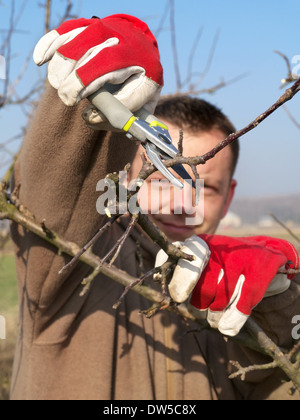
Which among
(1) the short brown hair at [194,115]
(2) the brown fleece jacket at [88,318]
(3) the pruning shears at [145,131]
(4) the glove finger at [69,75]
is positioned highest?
(4) the glove finger at [69,75]

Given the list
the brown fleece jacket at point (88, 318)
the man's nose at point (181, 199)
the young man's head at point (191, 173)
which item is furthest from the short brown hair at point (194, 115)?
the brown fleece jacket at point (88, 318)

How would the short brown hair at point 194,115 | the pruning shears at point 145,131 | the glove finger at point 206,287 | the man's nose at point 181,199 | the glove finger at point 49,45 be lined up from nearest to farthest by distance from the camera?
the pruning shears at point 145,131 < the glove finger at point 49,45 < the glove finger at point 206,287 < the man's nose at point 181,199 < the short brown hair at point 194,115

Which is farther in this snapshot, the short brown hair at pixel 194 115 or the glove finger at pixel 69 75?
the short brown hair at pixel 194 115

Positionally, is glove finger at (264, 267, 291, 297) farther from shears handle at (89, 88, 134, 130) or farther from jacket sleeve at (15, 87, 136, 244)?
shears handle at (89, 88, 134, 130)

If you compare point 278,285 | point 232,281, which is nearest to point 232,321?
point 232,281

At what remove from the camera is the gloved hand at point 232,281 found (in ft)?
3.48

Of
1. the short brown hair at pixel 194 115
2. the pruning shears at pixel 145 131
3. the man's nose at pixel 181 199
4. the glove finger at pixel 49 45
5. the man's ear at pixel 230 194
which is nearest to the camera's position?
the pruning shears at pixel 145 131

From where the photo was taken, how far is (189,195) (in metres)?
1.58

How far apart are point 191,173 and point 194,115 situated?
0.24 metres

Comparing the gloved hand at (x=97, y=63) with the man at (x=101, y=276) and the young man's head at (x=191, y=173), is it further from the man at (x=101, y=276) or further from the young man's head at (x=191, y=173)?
the young man's head at (x=191, y=173)

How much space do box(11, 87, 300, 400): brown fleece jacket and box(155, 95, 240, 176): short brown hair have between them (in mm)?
447

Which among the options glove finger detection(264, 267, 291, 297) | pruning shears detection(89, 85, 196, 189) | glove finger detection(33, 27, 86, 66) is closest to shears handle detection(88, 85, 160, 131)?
pruning shears detection(89, 85, 196, 189)

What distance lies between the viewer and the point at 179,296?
3.20 feet
